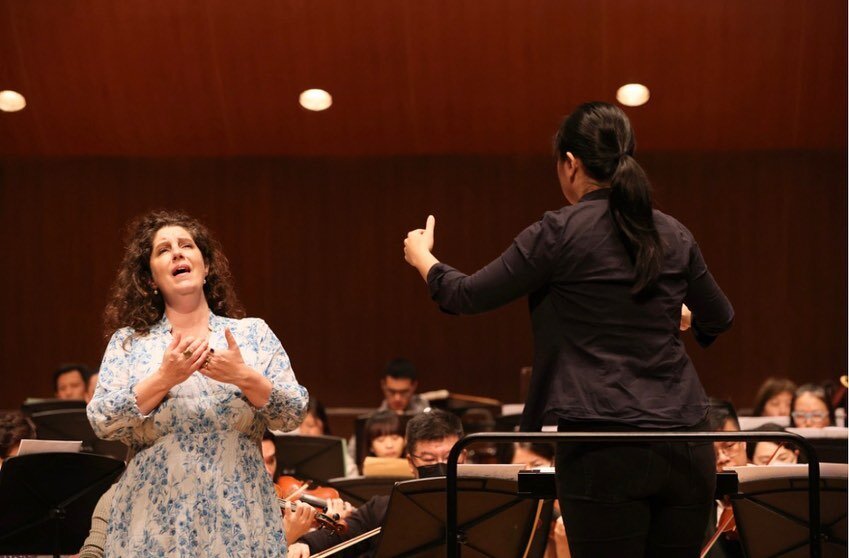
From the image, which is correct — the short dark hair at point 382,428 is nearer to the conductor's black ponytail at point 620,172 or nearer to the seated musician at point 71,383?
the seated musician at point 71,383

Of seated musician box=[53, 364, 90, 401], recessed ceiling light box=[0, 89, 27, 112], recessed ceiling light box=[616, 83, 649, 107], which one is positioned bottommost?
seated musician box=[53, 364, 90, 401]

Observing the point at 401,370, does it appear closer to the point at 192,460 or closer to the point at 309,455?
the point at 309,455

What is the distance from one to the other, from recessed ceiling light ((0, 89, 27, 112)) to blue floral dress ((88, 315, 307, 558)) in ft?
22.6

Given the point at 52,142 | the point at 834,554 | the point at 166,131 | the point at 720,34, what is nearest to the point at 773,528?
the point at 834,554

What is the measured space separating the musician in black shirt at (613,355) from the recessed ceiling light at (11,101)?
7.68 m

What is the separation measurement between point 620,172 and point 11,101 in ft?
26.0

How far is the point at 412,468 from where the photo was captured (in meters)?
5.16

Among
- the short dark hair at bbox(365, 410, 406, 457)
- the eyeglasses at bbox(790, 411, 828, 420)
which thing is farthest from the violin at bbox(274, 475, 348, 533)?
the eyeglasses at bbox(790, 411, 828, 420)

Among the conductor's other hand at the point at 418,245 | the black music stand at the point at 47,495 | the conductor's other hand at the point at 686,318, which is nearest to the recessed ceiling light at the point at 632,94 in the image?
the black music stand at the point at 47,495

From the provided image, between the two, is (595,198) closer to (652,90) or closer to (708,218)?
(652,90)

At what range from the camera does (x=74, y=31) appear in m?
8.62

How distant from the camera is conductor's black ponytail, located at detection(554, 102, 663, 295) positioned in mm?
2396

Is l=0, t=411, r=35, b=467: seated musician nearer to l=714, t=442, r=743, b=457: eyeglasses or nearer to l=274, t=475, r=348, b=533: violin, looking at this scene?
l=274, t=475, r=348, b=533: violin

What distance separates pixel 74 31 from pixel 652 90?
4.46 m
